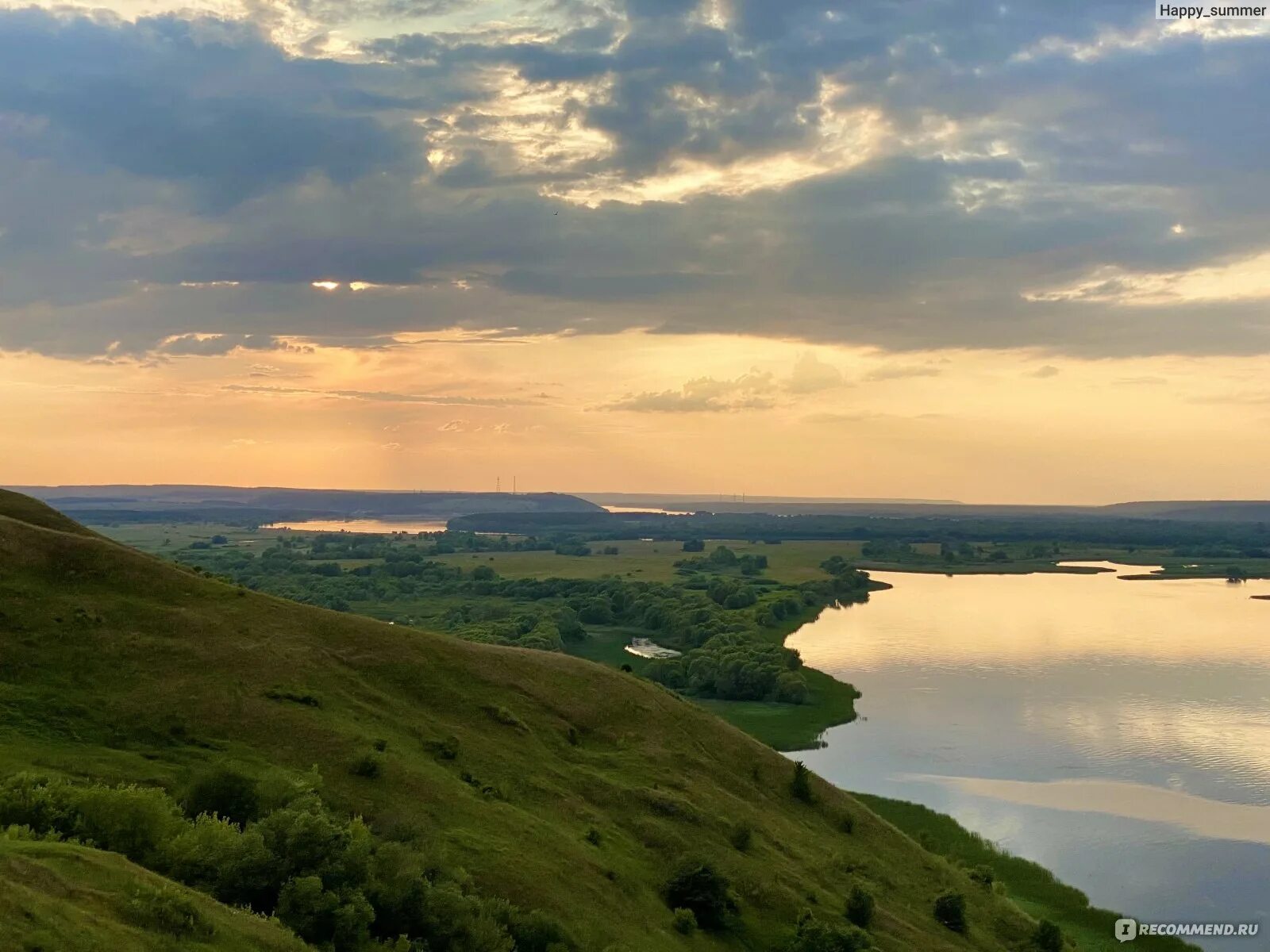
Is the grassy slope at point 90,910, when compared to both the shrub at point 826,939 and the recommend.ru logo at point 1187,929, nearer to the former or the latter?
the shrub at point 826,939

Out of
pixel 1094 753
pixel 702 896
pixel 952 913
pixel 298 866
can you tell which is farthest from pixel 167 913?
pixel 1094 753

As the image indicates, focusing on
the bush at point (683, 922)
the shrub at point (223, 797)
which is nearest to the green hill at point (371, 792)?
the shrub at point (223, 797)

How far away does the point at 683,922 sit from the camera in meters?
47.9

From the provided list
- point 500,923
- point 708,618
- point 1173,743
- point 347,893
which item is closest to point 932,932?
point 500,923

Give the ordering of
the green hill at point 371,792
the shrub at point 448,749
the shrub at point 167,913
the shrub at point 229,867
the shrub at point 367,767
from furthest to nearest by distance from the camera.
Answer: the shrub at point 448,749 → the shrub at point 367,767 → the green hill at point 371,792 → the shrub at point 229,867 → the shrub at point 167,913

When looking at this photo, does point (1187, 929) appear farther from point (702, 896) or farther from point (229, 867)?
point (229, 867)

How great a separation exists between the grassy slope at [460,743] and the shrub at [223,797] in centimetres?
397

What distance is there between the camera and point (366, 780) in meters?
49.5

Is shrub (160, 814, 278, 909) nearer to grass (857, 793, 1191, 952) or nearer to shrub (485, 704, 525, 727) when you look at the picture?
shrub (485, 704, 525, 727)

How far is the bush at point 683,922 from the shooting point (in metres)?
47.8

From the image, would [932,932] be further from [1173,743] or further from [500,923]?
[1173,743]

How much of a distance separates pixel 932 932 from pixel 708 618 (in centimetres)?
13204

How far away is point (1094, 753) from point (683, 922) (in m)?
74.3

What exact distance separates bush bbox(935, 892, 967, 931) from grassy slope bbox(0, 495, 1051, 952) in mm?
761
